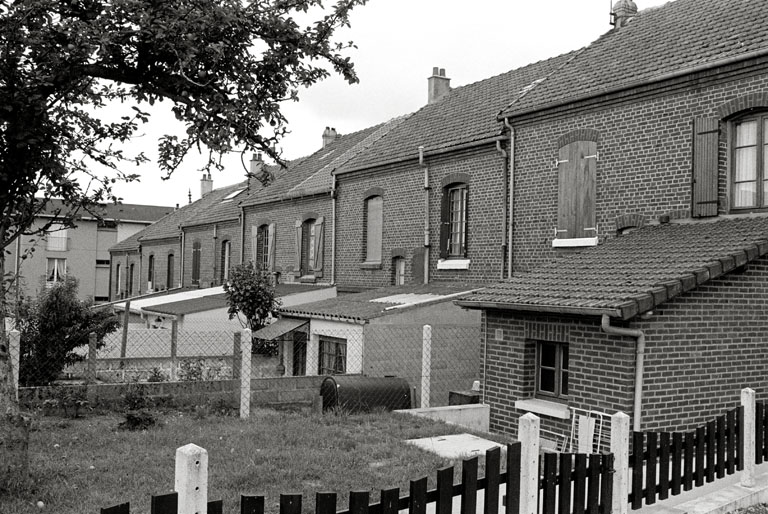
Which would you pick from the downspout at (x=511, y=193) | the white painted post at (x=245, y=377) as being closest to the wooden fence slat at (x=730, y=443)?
the white painted post at (x=245, y=377)

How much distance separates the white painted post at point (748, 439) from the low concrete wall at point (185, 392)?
7.30 m

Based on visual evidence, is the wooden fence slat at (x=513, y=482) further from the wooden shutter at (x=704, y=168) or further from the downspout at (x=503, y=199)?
the downspout at (x=503, y=199)

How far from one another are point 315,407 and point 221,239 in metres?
21.0

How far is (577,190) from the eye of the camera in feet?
45.6

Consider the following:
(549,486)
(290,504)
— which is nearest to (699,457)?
(549,486)

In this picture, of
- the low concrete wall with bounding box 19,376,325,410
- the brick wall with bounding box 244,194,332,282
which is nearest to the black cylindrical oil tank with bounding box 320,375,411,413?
the low concrete wall with bounding box 19,376,325,410

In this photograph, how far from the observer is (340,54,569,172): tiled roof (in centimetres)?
1772

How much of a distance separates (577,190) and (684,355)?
16.0 feet

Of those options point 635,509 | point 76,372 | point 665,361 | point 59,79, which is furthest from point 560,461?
point 76,372

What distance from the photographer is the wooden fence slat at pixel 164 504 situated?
3.38m

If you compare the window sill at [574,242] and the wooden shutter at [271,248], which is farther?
the wooden shutter at [271,248]

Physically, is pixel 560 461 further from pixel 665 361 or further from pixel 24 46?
pixel 24 46

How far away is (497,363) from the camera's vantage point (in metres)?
11.7

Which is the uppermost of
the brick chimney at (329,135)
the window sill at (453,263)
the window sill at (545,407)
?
the brick chimney at (329,135)
